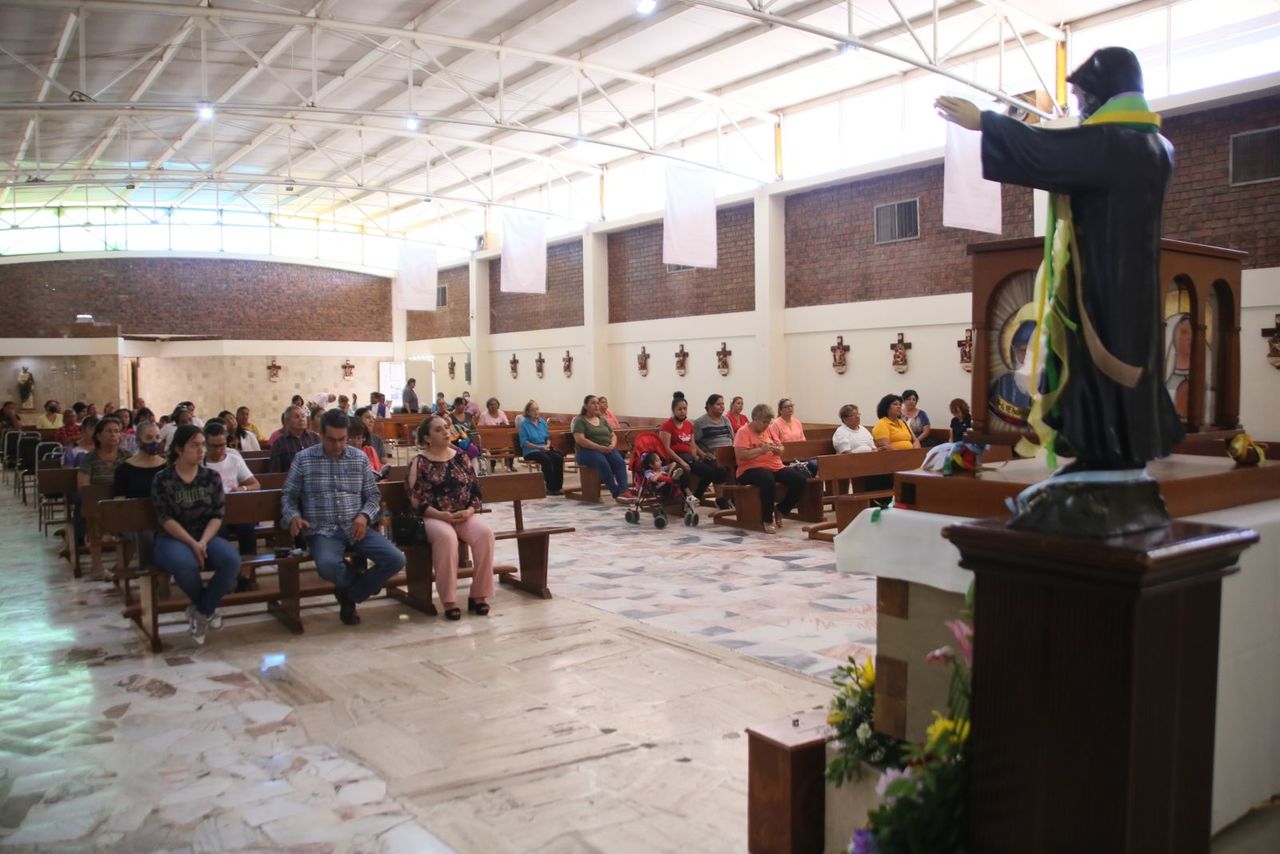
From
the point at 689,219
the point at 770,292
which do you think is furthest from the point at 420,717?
the point at 770,292

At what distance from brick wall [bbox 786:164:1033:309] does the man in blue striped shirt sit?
9695 millimetres

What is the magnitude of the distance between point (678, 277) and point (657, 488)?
9.15m

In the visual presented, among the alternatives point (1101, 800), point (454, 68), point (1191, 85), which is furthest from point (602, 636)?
point (454, 68)

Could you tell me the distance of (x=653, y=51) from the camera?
14.2m

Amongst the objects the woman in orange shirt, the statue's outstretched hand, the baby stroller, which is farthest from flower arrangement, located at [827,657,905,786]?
the baby stroller

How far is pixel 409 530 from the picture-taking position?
6.78 meters

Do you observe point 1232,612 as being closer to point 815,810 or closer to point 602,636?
point 815,810

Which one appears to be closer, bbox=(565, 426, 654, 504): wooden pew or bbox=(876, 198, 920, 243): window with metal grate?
bbox=(565, 426, 654, 504): wooden pew

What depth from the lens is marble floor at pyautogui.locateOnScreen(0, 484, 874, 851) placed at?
3.54 meters

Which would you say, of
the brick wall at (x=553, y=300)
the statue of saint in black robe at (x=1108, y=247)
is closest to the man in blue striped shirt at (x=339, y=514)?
the statue of saint in black robe at (x=1108, y=247)

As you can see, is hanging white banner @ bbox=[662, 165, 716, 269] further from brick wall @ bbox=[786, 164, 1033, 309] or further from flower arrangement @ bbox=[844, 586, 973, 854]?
flower arrangement @ bbox=[844, 586, 973, 854]

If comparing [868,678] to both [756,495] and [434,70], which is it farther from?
[434,70]

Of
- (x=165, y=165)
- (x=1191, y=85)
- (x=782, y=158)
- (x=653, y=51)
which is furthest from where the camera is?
(x=165, y=165)

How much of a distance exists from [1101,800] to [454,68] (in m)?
15.1
